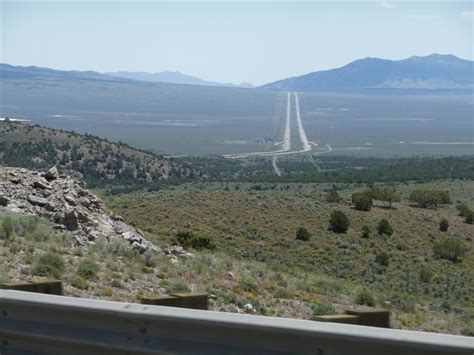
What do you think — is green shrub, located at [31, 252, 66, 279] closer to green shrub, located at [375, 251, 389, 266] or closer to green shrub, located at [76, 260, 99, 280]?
green shrub, located at [76, 260, 99, 280]

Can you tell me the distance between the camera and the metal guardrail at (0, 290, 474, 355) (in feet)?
13.7

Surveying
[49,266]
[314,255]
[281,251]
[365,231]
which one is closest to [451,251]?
[365,231]

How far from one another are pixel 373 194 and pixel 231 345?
1799 inches

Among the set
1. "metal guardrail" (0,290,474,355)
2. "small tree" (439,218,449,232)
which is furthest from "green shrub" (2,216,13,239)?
"small tree" (439,218,449,232)

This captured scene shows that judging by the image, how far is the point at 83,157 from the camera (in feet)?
278

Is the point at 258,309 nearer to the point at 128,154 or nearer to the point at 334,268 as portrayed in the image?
the point at 334,268

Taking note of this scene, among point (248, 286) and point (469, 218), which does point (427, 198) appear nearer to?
point (469, 218)

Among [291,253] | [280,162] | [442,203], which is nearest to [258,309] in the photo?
[291,253]

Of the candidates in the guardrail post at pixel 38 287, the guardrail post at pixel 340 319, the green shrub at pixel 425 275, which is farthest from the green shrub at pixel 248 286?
the green shrub at pixel 425 275

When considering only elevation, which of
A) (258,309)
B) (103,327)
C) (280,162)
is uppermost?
(103,327)

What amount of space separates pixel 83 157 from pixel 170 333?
81487mm

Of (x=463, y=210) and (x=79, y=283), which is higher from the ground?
(x=79, y=283)

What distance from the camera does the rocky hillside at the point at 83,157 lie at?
78312mm

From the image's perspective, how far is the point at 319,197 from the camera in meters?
50.5
